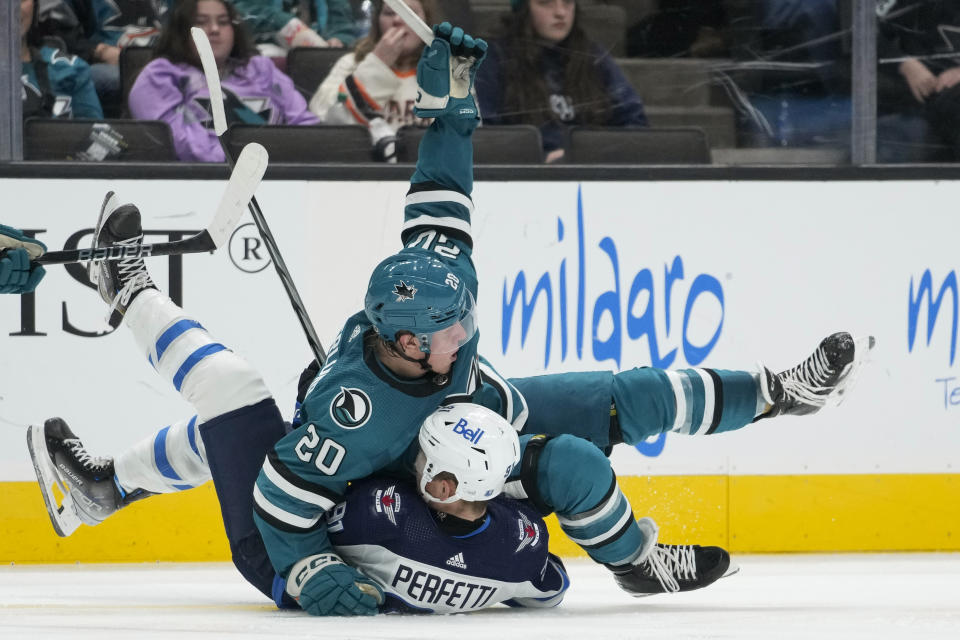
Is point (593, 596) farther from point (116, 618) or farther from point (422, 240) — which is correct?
point (116, 618)

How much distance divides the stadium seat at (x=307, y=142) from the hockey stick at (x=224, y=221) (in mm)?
893

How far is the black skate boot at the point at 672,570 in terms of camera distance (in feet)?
8.01

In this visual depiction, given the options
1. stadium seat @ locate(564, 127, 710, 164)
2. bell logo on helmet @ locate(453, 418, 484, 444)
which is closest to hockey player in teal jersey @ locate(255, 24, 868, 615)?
bell logo on helmet @ locate(453, 418, 484, 444)

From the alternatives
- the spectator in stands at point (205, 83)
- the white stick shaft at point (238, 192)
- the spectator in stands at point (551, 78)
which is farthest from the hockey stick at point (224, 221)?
the spectator in stands at point (551, 78)

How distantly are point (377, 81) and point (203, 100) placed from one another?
0.47 m

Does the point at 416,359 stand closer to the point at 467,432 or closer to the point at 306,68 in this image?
the point at 467,432

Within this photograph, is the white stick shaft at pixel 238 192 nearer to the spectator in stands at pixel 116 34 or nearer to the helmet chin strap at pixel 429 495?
the helmet chin strap at pixel 429 495

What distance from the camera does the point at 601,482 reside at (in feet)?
7.70

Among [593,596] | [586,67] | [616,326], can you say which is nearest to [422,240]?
[593,596]

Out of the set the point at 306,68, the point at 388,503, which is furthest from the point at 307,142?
the point at 388,503

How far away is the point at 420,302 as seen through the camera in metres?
2.27

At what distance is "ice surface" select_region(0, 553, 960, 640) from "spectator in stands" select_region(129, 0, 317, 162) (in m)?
1.16

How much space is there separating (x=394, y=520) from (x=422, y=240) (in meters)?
0.56

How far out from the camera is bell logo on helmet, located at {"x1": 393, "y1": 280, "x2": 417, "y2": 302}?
7.44 feet
